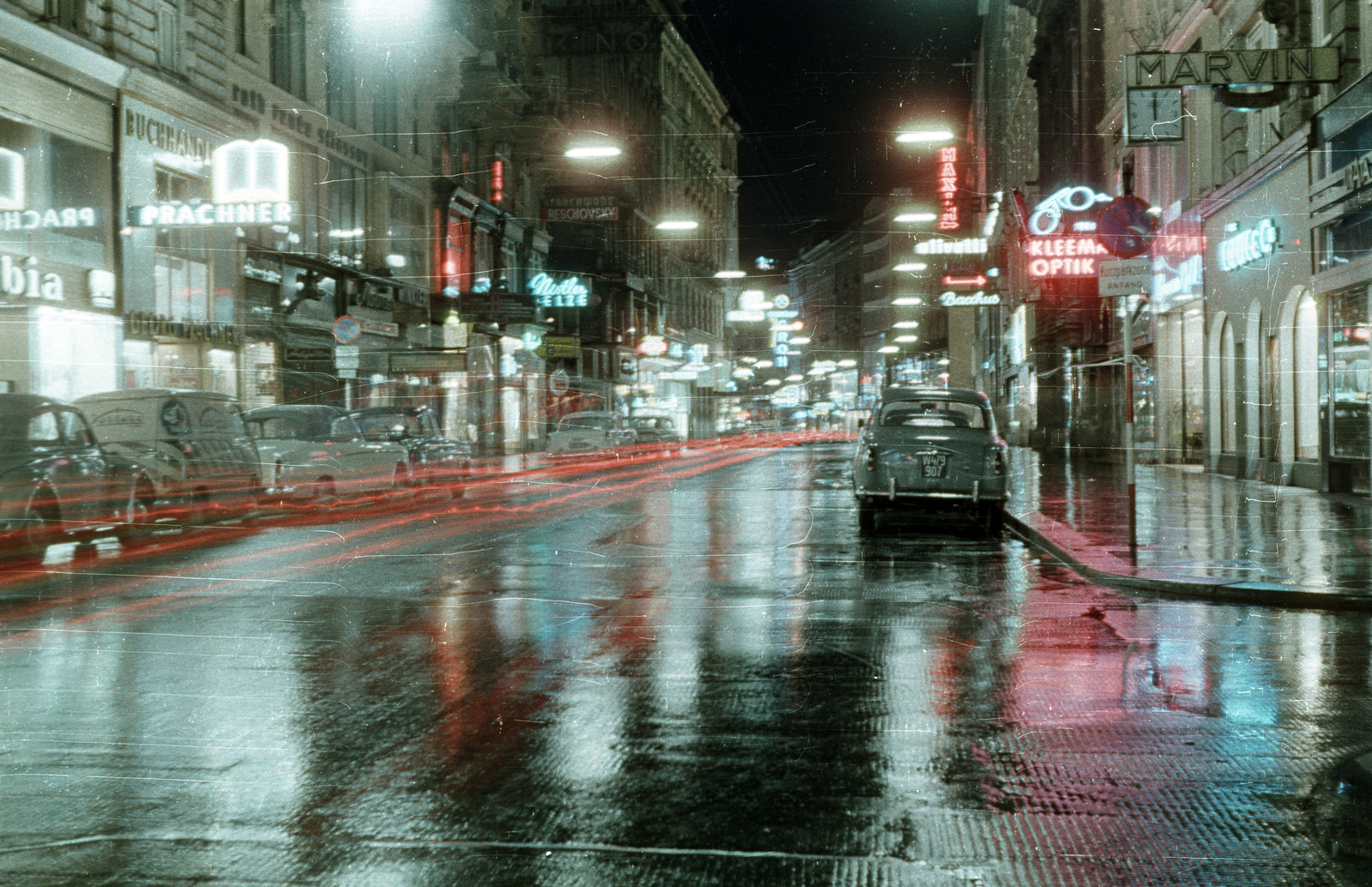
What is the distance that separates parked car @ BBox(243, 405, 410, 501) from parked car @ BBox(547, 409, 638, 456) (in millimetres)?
15030

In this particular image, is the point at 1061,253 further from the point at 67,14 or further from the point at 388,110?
the point at 67,14

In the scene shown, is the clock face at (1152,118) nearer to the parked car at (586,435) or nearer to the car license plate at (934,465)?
the car license plate at (934,465)

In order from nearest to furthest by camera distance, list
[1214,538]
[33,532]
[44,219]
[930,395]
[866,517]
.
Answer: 1. [33,532]
2. [1214,538]
3. [866,517]
4. [930,395]
5. [44,219]

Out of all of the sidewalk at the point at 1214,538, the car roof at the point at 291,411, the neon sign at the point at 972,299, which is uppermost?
the neon sign at the point at 972,299

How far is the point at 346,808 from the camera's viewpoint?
4.63 metres

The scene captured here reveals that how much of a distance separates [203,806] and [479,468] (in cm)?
2915

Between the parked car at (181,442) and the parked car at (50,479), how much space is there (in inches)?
54.0

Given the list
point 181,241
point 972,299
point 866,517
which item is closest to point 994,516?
point 866,517

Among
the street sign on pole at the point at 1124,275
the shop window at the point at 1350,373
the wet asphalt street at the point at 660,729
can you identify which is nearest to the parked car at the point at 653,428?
the shop window at the point at 1350,373

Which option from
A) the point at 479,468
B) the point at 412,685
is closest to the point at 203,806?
the point at 412,685

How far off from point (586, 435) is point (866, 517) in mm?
19857

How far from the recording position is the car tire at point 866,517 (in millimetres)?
16031

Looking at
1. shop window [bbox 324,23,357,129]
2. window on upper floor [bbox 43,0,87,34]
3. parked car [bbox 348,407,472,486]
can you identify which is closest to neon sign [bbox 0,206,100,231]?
window on upper floor [bbox 43,0,87,34]

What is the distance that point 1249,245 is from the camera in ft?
77.3
